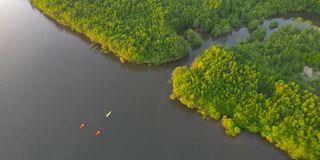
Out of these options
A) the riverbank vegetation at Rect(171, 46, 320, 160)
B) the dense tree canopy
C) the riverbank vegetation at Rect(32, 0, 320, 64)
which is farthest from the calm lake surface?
the dense tree canopy

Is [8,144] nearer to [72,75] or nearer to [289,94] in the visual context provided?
[72,75]

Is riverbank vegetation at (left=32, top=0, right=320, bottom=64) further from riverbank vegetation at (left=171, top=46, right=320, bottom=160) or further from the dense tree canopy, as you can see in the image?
the dense tree canopy

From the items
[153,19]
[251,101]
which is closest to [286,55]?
[251,101]

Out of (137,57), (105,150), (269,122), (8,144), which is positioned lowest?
(8,144)

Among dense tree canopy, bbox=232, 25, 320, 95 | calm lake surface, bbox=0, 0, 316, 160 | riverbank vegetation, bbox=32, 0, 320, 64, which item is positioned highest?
dense tree canopy, bbox=232, 25, 320, 95

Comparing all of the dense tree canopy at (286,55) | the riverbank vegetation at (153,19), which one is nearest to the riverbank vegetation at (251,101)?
the dense tree canopy at (286,55)

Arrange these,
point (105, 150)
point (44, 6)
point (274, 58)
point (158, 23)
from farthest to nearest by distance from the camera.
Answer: point (44, 6)
point (158, 23)
point (274, 58)
point (105, 150)

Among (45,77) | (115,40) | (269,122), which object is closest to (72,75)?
(45,77)
